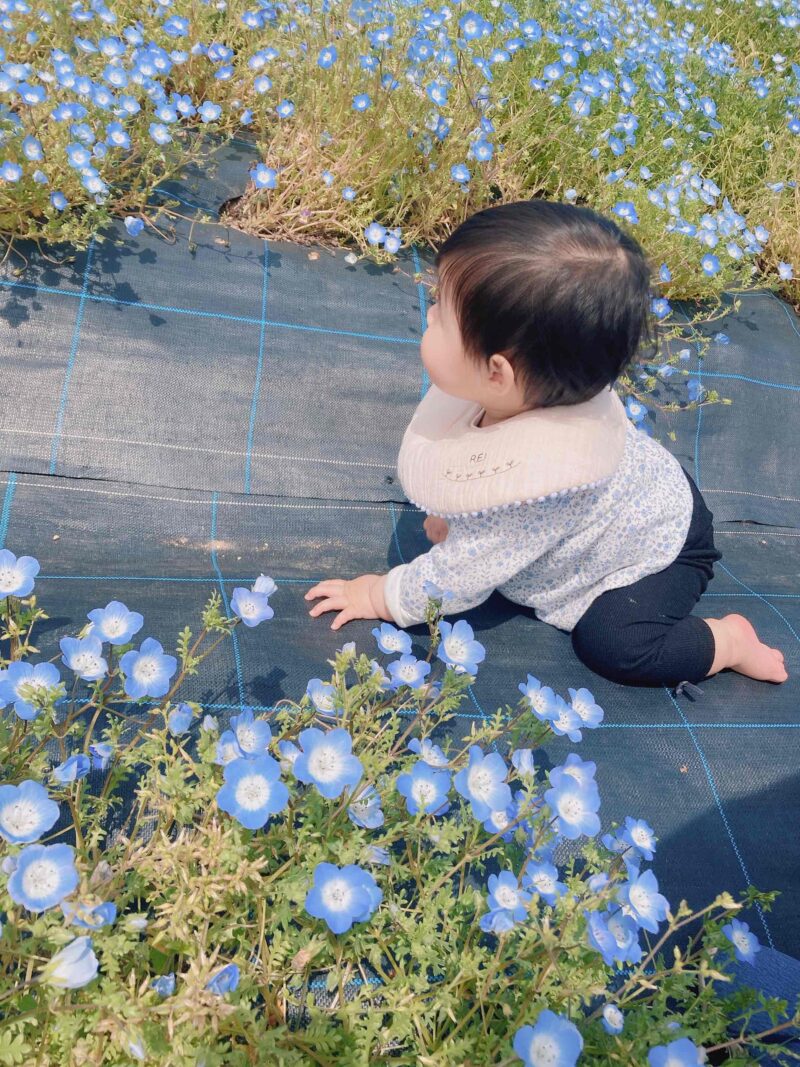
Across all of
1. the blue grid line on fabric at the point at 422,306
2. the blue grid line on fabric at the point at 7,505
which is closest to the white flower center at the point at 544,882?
the blue grid line on fabric at the point at 7,505

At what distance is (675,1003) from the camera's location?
143cm

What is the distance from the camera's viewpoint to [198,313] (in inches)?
107

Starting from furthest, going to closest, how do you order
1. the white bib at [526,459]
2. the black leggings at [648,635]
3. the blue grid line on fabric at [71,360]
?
the blue grid line on fabric at [71,360] → the black leggings at [648,635] → the white bib at [526,459]

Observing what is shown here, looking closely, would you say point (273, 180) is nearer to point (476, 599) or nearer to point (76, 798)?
point (476, 599)

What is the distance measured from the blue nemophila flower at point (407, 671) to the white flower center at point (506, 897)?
0.37 m

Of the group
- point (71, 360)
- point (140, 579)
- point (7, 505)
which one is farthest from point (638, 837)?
point (71, 360)

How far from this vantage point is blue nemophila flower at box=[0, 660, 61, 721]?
1.13 m

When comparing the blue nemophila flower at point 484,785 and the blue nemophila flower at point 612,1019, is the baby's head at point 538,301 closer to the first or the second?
the blue nemophila flower at point 484,785

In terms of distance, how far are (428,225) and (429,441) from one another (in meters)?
1.48

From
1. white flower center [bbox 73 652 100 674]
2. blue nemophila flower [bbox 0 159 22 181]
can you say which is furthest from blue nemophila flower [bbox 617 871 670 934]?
blue nemophila flower [bbox 0 159 22 181]

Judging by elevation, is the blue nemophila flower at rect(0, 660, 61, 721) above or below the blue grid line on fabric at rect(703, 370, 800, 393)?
above

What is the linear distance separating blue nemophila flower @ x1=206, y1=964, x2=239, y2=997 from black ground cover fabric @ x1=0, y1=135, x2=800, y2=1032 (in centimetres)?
66

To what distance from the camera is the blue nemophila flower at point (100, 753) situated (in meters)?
1.29

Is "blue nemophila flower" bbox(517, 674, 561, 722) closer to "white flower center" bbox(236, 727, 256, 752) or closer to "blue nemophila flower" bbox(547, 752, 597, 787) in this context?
"blue nemophila flower" bbox(547, 752, 597, 787)
